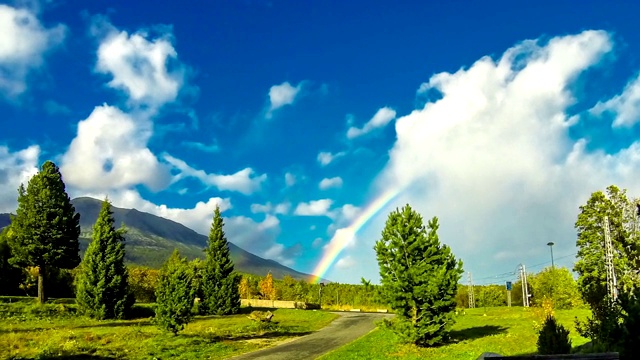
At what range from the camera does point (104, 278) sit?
1965 inches

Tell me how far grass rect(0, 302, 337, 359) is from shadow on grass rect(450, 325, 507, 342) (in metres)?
14.5

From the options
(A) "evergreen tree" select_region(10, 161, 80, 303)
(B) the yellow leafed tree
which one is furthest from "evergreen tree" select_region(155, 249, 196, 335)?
(B) the yellow leafed tree

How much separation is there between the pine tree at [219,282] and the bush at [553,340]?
50.2 meters

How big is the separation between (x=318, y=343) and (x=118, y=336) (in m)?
15.9

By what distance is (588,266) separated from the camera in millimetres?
54688

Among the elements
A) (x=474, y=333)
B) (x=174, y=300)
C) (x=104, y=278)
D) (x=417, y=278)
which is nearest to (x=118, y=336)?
(x=174, y=300)

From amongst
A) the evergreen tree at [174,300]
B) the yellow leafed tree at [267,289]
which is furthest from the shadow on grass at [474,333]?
the yellow leafed tree at [267,289]

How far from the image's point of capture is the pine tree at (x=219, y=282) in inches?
2379

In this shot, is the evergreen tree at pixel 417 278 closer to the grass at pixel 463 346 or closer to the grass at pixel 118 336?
the grass at pixel 463 346

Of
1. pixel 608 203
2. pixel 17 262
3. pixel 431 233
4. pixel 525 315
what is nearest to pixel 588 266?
pixel 608 203

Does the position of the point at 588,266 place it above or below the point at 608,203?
below

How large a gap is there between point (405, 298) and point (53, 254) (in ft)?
140

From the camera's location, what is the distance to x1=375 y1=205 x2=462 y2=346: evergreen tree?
2939 cm

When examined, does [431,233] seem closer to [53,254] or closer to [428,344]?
[428,344]
